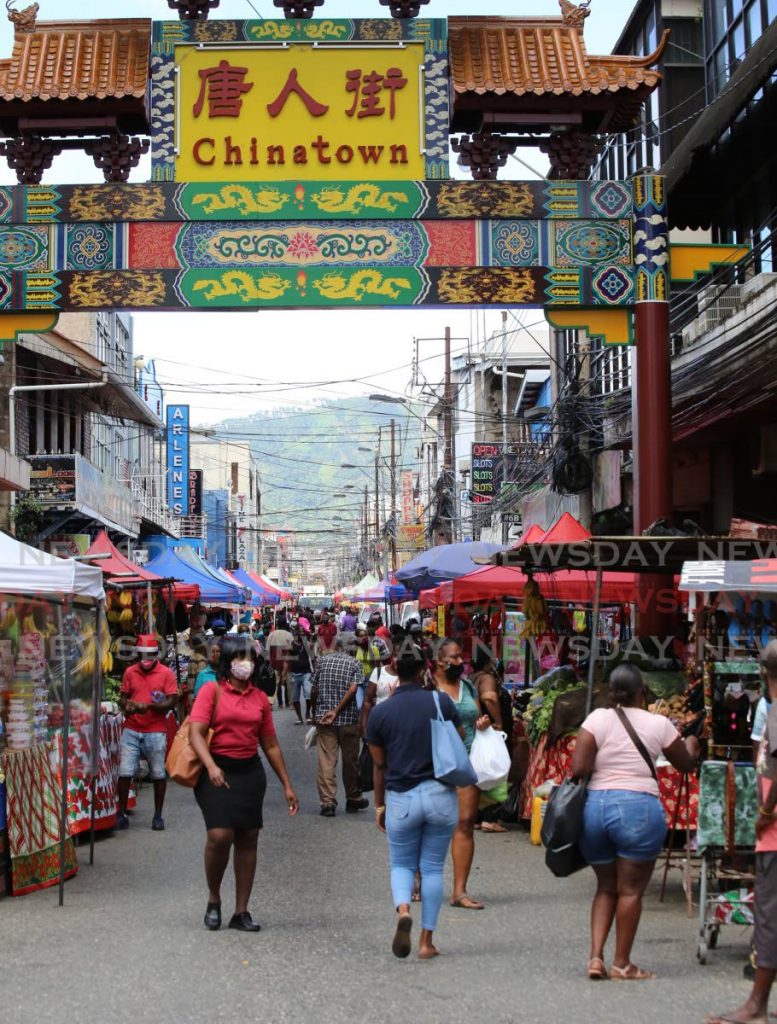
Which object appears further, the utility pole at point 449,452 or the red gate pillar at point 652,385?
the utility pole at point 449,452

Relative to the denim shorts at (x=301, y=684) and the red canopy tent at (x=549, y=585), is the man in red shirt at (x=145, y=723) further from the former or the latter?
the denim shorts at (x=301, y=684)

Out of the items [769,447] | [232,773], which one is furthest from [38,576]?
[769,447]

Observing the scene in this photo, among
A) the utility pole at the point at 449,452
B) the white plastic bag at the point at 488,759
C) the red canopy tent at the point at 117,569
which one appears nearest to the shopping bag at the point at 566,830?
the white plastic bag at the point at 488,759

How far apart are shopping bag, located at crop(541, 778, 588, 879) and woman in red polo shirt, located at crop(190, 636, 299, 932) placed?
6.89 feet

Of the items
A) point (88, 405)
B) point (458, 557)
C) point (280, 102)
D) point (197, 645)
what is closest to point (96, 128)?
point (280, 102)

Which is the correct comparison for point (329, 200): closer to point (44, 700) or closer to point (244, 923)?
point (44, 700)

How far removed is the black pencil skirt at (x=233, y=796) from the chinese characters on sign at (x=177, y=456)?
1725 inches

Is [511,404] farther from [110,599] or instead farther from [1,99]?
[1,99]

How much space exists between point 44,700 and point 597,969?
6.06m

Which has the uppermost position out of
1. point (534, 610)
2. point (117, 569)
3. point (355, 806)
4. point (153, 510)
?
point (153, 510)

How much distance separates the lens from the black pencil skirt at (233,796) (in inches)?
337

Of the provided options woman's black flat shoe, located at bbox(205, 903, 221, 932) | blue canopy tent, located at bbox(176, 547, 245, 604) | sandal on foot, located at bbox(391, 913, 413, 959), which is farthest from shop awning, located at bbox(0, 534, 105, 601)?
blue canopy tent, located at bbox(176, 547, 245, 604)

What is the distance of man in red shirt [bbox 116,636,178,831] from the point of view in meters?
13.3

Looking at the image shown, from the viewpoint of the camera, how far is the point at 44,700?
11742mm
